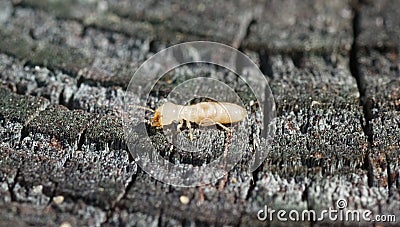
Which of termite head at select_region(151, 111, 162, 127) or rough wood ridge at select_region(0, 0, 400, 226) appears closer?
rough wood ridge at select_region(0, 0, 400, 226)

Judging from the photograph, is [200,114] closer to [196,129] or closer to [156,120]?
[196,129]

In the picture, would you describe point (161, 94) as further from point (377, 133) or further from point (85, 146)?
point (377, 133)

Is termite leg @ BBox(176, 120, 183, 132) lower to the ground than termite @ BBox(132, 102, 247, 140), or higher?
lower

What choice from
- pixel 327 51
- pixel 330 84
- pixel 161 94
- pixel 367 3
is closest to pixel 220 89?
pixel 161 94

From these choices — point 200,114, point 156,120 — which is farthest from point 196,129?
point 156,120

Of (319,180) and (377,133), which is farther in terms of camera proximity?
(377,133)

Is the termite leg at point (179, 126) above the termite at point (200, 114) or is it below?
below

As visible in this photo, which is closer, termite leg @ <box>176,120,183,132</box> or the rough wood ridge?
the rough wood ridge

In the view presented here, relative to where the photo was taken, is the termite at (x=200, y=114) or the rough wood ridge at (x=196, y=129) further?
the termite at (x=200, y=114)
